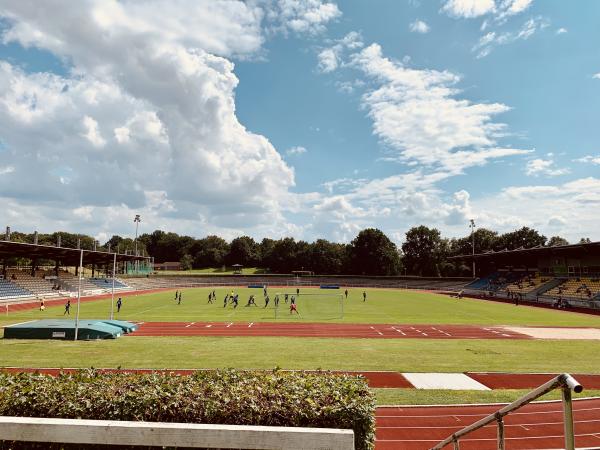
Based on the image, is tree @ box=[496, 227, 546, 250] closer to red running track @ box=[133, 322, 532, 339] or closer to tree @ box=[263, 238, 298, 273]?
tree @ box=[263, 238, 298, 273]

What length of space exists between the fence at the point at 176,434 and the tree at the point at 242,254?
13810 cm

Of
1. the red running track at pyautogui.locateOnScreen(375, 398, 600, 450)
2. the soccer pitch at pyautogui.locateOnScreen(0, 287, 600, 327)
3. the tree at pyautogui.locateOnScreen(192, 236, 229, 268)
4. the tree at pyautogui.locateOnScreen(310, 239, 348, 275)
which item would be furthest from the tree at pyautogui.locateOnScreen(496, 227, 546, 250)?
the red running track at pyautogui.locateOnScreen(375, 398, 600, 450)

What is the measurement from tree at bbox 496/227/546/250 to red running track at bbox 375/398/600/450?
362ft

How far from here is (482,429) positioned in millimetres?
12336

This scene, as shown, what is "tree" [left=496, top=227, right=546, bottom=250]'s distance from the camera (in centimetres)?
11294

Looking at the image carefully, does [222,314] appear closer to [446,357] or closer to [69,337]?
[69,337]

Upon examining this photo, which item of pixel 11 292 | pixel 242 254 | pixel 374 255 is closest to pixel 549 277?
pixel 374 255

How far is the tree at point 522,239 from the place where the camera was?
112938mm

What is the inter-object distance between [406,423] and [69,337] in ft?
71.6

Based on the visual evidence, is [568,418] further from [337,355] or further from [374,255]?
[374,255]

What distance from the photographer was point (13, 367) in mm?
18297

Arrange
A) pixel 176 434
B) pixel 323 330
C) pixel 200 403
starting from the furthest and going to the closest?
1. pixel 323 330
2. pixel 200 403
3. pixel 176 434

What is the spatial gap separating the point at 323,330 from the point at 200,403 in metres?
24.7

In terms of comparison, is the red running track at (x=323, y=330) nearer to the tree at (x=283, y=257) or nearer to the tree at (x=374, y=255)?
the tree at (x=374, y=255)
